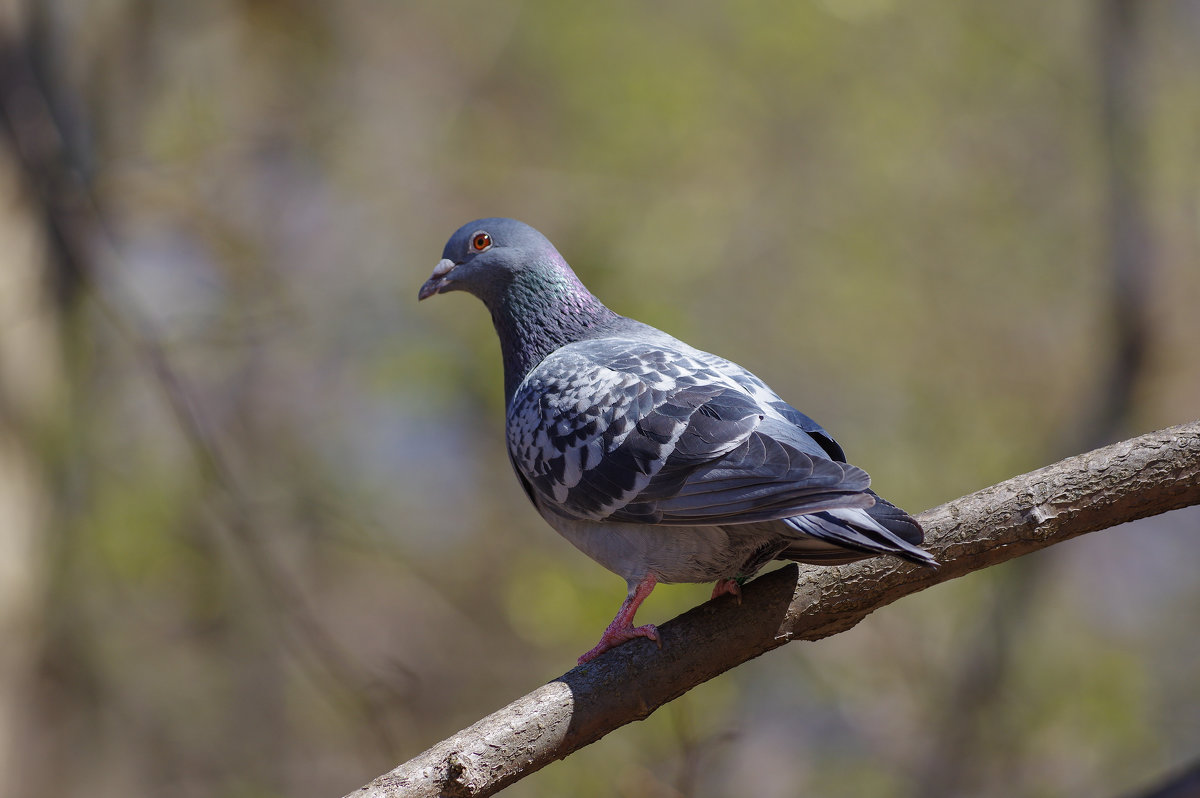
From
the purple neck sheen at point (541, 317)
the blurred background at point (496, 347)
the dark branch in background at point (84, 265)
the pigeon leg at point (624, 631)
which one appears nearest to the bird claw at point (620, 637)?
the pigeon leg at point (624, 631)

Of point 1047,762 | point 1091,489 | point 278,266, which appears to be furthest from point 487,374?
point 1091,489

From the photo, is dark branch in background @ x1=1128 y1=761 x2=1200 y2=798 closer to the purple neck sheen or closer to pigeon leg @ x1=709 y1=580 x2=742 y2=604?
pigeon leg @ x1=709 y1=580 x2=742 y2=604

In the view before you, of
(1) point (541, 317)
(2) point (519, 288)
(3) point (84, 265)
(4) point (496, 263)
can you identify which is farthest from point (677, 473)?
(3) point (84, 265)

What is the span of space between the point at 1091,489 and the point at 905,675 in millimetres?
5741

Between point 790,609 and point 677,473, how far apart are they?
656 mm

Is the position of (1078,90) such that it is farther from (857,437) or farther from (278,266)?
(278,266)

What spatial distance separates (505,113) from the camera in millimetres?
11031

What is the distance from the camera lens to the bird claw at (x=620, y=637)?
11.4 feet

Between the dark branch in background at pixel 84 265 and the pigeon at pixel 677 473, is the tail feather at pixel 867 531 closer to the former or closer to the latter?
the pigeon at pixel 677 473

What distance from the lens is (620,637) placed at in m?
3.52

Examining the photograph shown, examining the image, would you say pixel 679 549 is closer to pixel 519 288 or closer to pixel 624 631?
pixel 624 631

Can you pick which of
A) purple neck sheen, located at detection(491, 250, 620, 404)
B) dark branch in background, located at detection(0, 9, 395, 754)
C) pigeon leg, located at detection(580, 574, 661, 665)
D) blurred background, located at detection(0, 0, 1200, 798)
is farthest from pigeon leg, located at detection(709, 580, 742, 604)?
blurred background, located at detection(0, 0, 1200, 798)

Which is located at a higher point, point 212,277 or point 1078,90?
point 1078,90

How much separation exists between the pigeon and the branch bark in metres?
0.13
